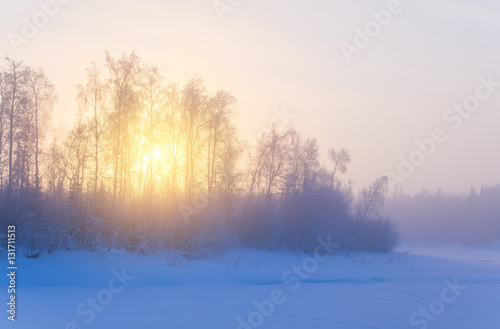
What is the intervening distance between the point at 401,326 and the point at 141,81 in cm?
2213

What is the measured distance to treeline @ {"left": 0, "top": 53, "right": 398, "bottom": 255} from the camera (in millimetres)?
20641

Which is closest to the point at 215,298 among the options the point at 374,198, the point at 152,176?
the point at 152,176

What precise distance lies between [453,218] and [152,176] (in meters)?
71.3

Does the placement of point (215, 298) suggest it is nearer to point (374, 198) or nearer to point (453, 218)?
point (374, 198)

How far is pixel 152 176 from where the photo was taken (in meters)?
31.2

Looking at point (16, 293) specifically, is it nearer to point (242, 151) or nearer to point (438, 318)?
point (438, 318)

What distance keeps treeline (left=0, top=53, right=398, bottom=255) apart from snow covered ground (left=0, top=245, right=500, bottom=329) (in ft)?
6.55

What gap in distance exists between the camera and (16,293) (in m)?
12.2

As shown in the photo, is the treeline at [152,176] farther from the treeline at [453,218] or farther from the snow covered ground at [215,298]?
the treeline at [453,218]

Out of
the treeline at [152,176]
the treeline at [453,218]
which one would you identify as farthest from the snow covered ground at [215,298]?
the treeline at [453,218]

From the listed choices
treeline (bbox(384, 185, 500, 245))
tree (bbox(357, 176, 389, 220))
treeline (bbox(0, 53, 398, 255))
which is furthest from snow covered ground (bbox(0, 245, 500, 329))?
treeline (bbox(384, 185, 500, 245))

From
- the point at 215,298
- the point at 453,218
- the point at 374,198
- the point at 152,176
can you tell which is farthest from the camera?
the point at 453,218

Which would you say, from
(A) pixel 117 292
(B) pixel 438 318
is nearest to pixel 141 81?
(A) pixel 117 292

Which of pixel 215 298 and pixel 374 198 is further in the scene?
Answer: pixel 374 198
